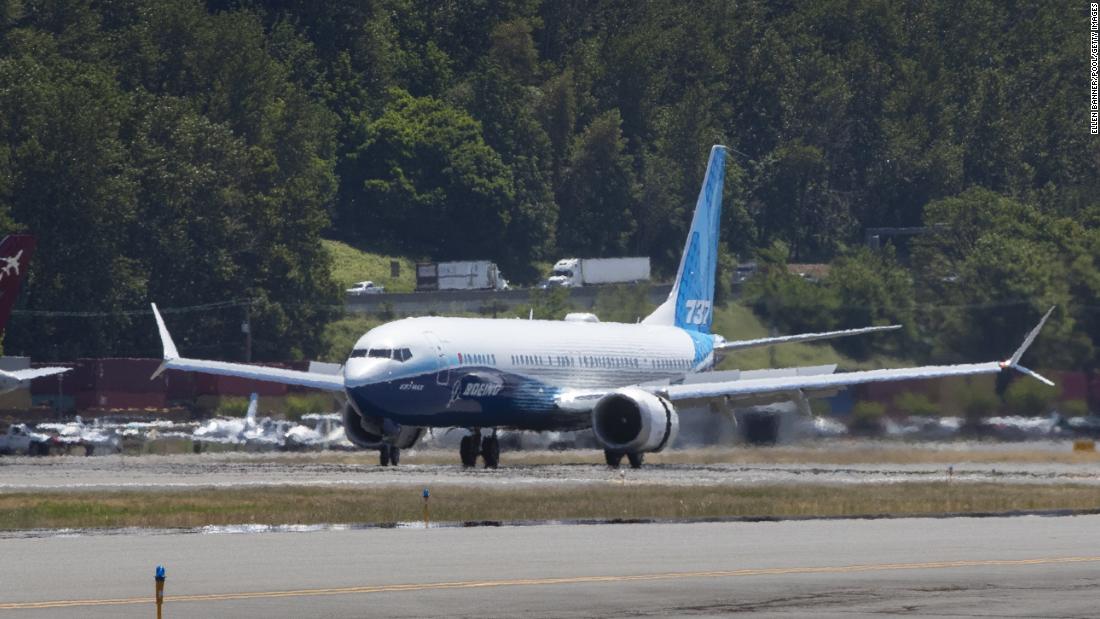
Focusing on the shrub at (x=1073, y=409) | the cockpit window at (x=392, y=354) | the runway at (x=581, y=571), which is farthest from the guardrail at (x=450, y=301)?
the runway at (x=581, y=571)

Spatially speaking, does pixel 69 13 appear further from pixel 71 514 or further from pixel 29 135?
pixel 71 514

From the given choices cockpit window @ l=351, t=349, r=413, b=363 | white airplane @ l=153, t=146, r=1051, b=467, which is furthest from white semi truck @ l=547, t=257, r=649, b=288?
cockpit window @ l=351, t=349, r=413, b=363

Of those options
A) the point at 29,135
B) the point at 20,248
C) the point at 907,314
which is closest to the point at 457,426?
the point at 20,248

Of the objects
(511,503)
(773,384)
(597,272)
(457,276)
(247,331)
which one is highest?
(597,272)

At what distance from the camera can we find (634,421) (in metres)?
61.3

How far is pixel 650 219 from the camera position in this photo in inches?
7151

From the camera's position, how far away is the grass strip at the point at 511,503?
40.5 meters

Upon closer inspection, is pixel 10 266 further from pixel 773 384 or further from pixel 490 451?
pixel 773 384

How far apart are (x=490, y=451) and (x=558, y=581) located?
107 feet

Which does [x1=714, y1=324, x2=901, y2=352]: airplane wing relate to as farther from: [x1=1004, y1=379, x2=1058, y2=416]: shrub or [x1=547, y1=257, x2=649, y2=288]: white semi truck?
[x1=547, y1=257, x2=649, y2=288]: white semi truck

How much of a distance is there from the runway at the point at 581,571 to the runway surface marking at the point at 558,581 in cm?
4

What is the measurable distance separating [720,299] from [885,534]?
10336cm

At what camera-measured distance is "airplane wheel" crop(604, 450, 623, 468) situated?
62.4 m

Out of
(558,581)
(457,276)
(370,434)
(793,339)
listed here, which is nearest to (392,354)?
(370,434)
